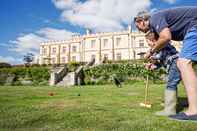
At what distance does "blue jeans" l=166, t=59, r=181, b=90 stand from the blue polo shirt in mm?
766

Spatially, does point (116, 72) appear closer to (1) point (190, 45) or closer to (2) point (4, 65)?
(2) point (4, 65)

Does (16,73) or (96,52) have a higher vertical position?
(96,52)

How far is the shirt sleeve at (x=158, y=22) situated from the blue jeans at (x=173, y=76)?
94cm

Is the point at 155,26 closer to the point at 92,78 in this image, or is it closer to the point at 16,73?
the point at 92,78

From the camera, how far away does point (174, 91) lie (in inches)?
218

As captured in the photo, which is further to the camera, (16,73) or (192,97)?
(16,73)

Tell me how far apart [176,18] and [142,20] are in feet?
1.65

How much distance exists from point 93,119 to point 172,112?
5.06ft

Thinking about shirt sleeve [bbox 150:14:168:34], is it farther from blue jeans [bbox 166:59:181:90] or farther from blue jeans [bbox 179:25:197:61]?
blue jeans [bbox 166:59:181:90]

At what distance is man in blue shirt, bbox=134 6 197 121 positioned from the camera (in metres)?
4.50

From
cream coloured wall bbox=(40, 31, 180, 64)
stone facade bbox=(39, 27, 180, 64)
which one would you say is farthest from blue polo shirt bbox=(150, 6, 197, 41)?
cream coloured wall bbox=(40, 31, 180, 64)

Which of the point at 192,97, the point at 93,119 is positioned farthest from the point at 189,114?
the point at 93,119

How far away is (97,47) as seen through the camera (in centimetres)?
7475

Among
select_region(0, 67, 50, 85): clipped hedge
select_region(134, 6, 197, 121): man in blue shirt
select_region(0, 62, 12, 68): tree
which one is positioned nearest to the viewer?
select_region(134, 6, 197, 121): man in blue shirt
